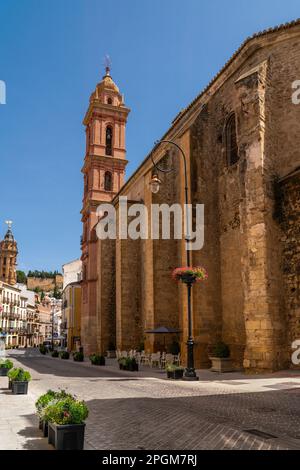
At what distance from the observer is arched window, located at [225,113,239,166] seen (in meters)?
21.0

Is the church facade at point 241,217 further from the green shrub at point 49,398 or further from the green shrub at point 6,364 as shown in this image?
the green shrub at point 49,398

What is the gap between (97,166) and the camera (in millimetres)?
43156

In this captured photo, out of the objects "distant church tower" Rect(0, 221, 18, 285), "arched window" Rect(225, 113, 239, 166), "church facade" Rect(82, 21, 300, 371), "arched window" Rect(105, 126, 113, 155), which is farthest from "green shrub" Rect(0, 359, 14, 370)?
"distant church tower" Rect(0, 221, 18, 285)

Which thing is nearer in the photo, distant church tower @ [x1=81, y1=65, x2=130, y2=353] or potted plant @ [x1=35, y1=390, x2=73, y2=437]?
potted plant @ [x1=35, y1=390, x2=73, y2=437]

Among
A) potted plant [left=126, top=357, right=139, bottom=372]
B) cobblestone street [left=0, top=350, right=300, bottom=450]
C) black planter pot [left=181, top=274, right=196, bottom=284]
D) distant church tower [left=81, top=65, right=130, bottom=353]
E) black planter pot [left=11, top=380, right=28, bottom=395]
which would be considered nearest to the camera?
cobblestone street [left=0, top=350, right=300, bottom=450]

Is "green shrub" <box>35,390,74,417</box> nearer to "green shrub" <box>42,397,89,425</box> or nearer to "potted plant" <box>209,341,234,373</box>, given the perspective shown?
"green shrub" <box>42,397,89,425</box>

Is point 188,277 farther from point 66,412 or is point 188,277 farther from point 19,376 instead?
point 66,412

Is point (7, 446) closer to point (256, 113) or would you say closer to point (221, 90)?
point (256, 113)

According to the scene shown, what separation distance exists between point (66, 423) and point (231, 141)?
58.8 ft

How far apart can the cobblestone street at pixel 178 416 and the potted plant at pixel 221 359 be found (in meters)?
3.78

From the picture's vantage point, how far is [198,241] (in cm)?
1986

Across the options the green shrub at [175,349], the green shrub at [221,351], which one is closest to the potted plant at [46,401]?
the green shrub at [221,351]

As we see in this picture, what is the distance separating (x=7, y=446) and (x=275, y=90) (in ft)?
55.3
